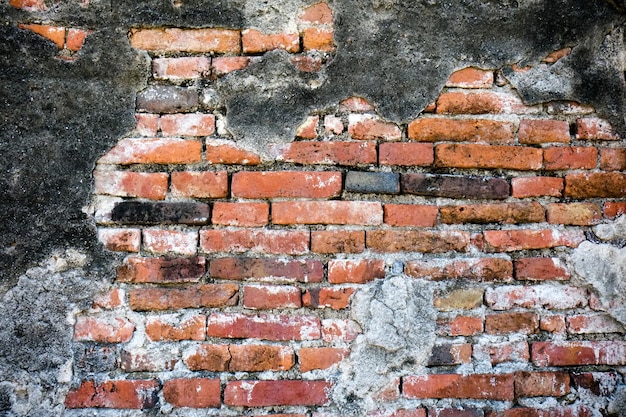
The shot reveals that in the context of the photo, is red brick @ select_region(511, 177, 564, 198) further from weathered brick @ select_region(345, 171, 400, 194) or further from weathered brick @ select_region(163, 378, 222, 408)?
weathered brick @ select_region(163, 378, 222, 408)

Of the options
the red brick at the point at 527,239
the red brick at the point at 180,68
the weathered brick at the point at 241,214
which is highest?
the red brick at the point at 180,68

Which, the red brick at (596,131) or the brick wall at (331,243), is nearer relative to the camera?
the brick wall at (331,243)

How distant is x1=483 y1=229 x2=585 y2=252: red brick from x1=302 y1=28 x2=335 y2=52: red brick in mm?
822

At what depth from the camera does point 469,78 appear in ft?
5.77

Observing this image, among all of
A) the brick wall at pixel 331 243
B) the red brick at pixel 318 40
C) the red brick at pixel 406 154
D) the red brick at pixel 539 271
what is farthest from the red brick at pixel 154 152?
the red brick at pixel 539 271

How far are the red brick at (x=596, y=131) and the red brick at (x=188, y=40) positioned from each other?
3.94 ft

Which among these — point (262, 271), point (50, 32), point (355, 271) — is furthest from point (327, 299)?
point (50, 32)

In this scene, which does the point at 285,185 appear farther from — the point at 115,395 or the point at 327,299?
the point at 115,395

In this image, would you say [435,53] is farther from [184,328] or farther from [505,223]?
[184,328]

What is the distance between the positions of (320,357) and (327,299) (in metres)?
0.18

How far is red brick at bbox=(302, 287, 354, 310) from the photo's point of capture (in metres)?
1.67

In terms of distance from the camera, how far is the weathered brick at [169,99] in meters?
1.72

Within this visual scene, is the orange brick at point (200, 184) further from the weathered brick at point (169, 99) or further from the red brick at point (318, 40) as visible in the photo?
the red brick at point (318, 40)

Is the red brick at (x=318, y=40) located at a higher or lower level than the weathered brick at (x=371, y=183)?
higher
